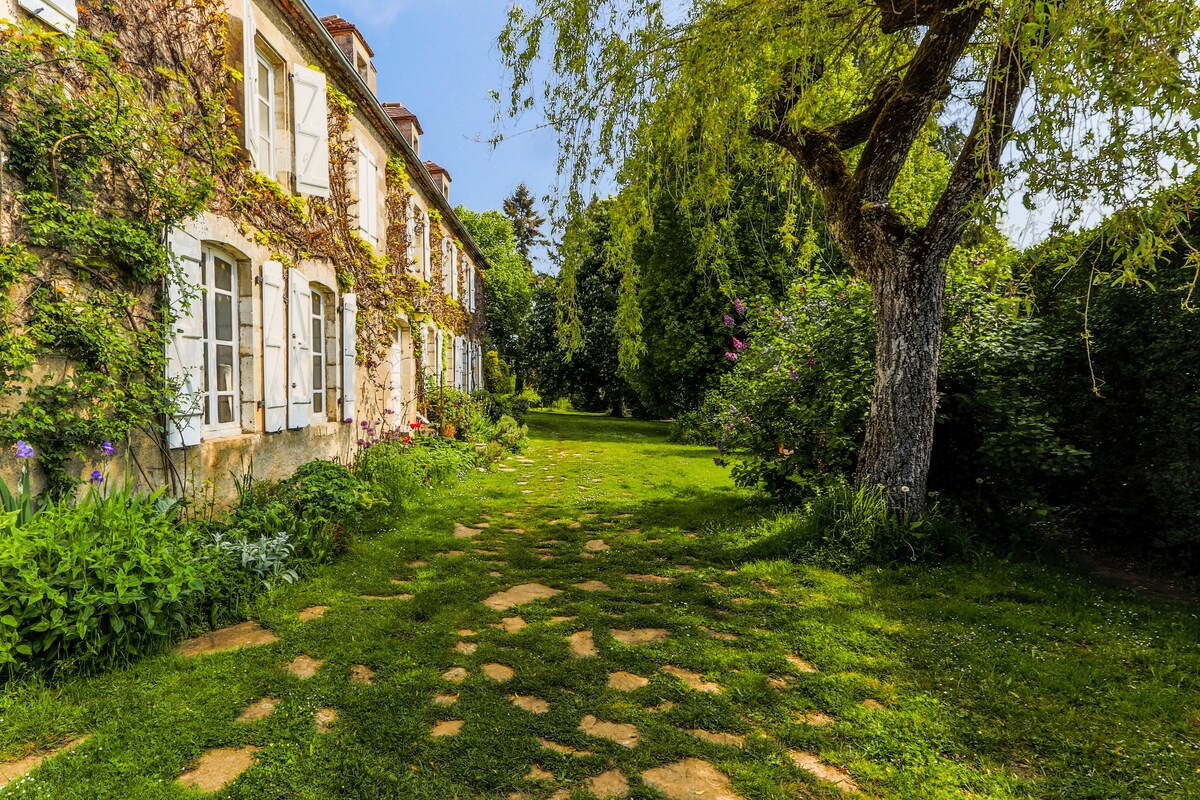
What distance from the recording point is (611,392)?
23250 millimetres

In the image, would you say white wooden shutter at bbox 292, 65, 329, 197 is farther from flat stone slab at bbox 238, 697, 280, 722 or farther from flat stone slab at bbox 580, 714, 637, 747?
flat stone slab at bbox 580, 714, 637, 747

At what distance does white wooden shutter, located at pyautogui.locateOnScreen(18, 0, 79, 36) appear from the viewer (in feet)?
10.7

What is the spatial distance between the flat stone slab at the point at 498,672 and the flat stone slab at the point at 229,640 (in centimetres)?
121

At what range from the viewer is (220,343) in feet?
16.3

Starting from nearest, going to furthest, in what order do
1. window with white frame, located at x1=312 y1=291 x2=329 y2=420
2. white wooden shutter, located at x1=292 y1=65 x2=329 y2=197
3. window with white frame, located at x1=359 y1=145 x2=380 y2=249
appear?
1. white wooden shutter, located at x1=292 y1=65 x2=329 y2=197
2. window with white frame, located at x1=312 y1=291 x2=329 y2=420
3. window with white frame, located at x1=359 y1=145 x2=380 y2=249

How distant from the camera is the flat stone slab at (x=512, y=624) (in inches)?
133

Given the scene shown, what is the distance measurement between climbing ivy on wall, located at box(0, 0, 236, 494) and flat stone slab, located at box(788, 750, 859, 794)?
13.6 ft

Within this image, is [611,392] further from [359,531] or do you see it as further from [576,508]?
[359,531]

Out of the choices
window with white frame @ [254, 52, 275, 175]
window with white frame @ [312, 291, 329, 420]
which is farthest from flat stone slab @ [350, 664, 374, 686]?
window with white frame @ [254, 52, 275, 175]

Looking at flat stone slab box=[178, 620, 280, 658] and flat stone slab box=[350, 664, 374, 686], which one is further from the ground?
flat stone slab box=[178, 620, 280, 658]

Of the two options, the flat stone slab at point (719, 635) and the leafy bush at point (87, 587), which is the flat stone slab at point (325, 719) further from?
the flat stone slab at point (719, 635)

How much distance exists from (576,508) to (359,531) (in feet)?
7.79

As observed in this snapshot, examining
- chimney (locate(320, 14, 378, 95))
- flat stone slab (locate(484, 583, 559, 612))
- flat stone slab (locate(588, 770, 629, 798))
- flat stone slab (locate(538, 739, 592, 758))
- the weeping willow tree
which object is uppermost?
chimney (locate(320, 14, 378, 95))

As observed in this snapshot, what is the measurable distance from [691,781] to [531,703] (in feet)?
2.67
